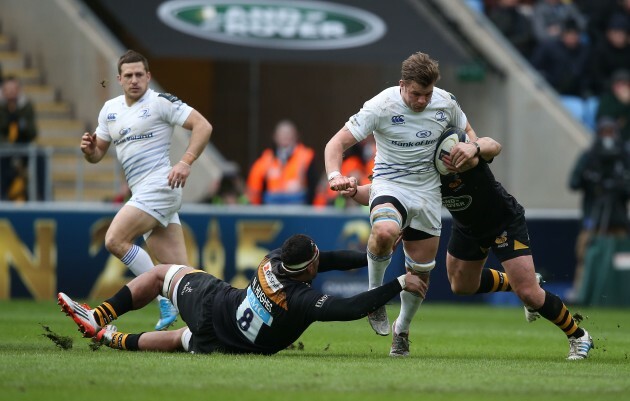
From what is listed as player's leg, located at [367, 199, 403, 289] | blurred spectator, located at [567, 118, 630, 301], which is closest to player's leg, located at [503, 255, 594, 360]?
player's leg, located at [367, 199, 403, 289]

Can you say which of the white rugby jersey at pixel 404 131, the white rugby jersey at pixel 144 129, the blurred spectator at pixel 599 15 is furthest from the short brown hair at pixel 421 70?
the blurred spectator at pixel 599 15

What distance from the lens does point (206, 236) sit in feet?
62.4

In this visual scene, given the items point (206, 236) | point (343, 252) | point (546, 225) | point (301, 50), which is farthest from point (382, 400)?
point (301, 50)

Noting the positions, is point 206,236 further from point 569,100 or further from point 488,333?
point 569,100

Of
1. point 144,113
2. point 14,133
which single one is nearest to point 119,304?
point 144,113

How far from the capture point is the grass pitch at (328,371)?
328 inches

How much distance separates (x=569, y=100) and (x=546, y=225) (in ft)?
21.7

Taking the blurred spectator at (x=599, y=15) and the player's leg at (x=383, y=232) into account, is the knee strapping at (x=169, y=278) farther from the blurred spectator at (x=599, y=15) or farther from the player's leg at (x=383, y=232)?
the blurred spectator at (x=599, y=15)

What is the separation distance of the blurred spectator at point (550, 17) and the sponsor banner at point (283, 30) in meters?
1.93

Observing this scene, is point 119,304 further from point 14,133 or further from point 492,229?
point 14,133

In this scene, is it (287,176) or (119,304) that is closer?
(119,304)

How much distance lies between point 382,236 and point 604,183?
10843mm

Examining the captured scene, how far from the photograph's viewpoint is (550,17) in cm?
2598

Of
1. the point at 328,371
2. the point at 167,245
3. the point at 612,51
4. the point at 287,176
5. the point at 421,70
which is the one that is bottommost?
the point at 287,176
